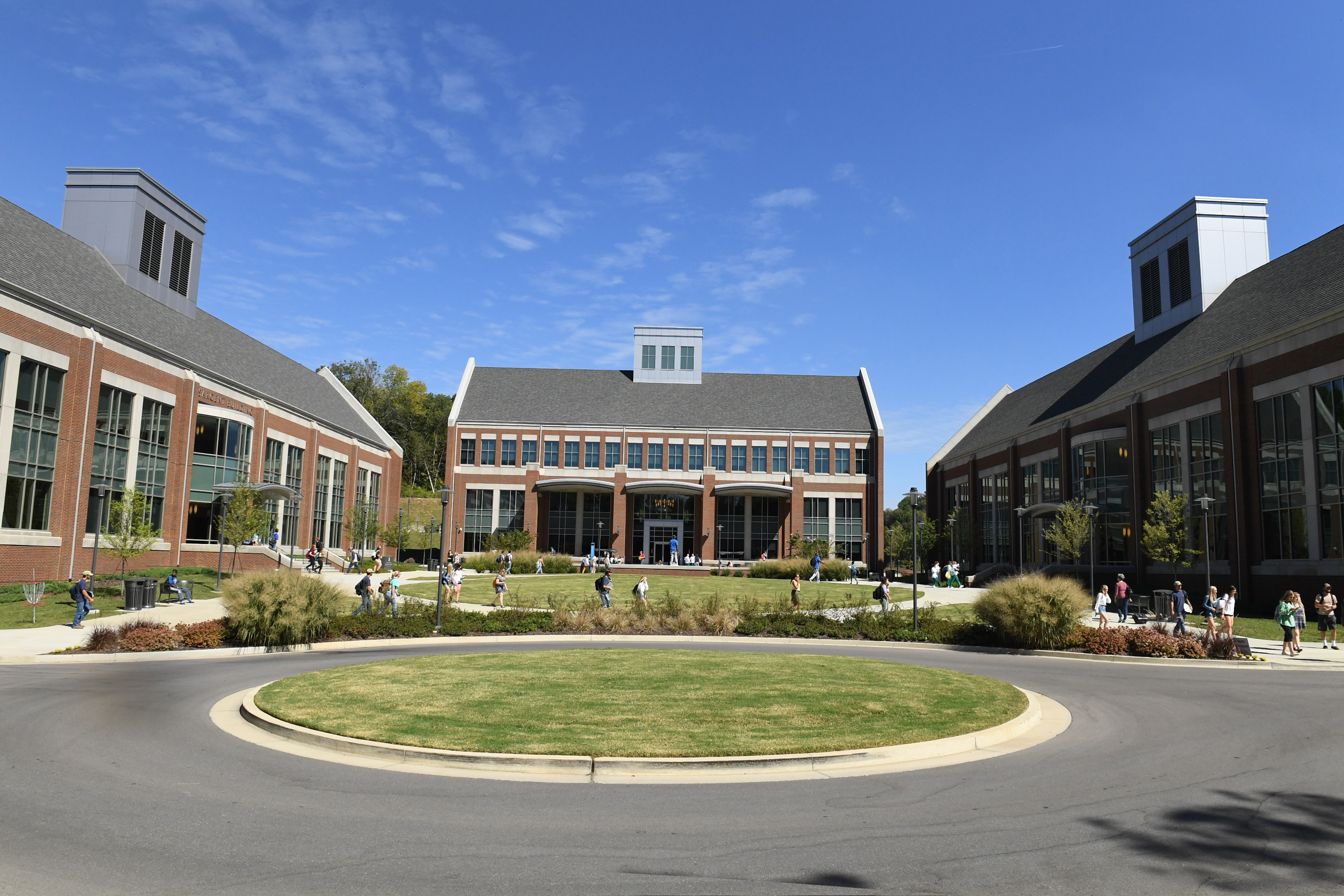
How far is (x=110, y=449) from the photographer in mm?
38125

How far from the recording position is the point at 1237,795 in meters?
8.16

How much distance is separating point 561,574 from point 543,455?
22364 mm

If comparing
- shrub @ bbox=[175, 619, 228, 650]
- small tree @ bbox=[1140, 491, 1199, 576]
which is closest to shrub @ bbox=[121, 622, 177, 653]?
shrub @ bbox=[175, 619, 228, 650]

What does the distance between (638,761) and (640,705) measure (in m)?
3.07

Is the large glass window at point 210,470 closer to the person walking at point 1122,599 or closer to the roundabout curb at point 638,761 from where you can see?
the roundabout curb at point 638,761

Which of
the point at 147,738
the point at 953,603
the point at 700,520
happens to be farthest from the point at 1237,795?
the point at 700,520

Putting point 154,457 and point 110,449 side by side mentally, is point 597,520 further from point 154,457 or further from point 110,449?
point 110,449

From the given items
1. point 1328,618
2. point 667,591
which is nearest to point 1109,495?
point 1328,618

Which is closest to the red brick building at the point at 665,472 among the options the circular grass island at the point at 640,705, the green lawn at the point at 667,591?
the green lawn at the point at 667,591

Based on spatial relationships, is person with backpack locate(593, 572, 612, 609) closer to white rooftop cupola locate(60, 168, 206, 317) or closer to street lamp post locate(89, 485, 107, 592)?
street lamp post locate(89, 485, 107, 592)

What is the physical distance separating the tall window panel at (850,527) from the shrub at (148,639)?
55359 millimetres

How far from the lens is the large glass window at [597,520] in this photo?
232 feet

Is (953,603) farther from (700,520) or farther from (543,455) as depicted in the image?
(543,455)

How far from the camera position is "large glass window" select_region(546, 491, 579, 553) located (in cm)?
7131
